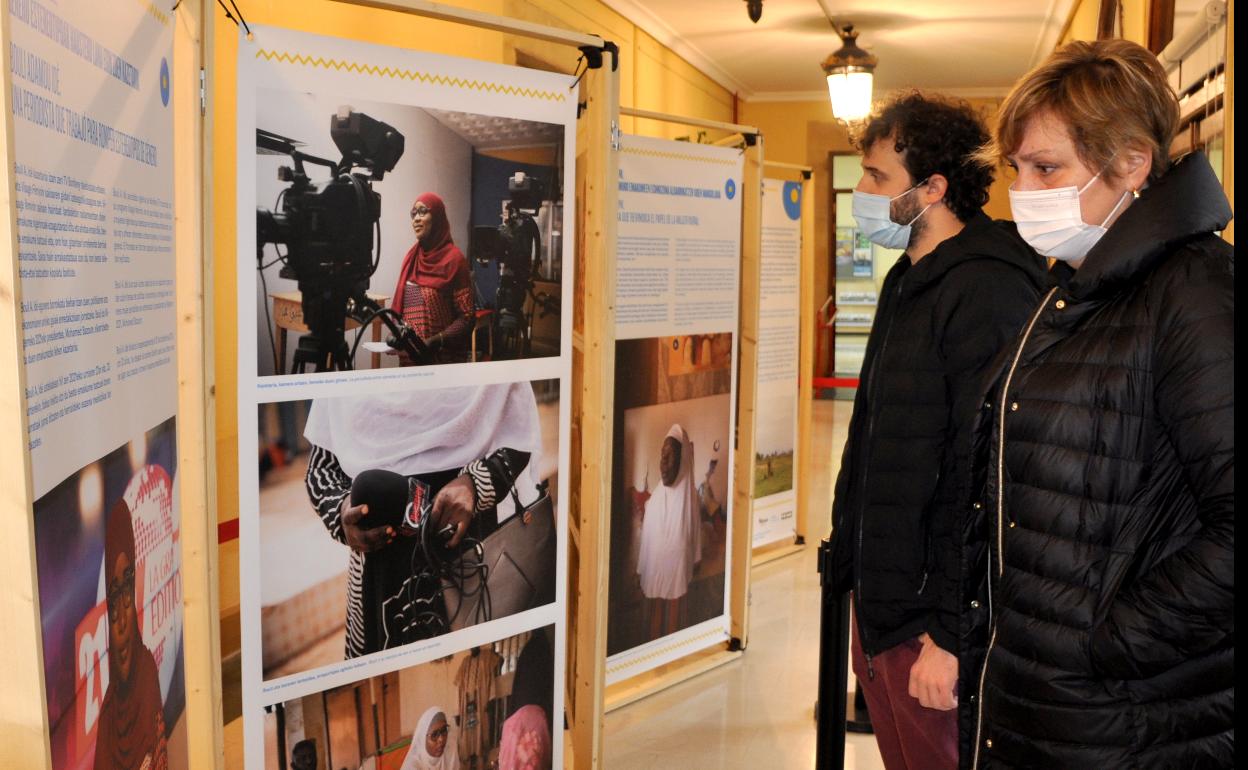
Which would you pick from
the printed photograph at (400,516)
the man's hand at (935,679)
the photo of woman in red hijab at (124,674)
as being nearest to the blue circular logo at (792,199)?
the printed photograph at (400,516)

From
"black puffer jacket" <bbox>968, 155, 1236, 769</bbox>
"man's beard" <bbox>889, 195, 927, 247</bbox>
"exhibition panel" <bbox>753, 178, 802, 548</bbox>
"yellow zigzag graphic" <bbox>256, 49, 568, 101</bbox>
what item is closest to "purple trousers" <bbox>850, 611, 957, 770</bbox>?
"black puffer jacket" <bbox>968, 155, 1236, 769</bbox>

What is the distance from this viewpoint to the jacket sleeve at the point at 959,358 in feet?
6.25

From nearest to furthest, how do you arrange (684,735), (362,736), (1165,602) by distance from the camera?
(1165,602) → (362,736) → (684,735)

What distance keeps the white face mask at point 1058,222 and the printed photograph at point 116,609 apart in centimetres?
131

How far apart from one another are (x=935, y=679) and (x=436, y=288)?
1270 millimetres

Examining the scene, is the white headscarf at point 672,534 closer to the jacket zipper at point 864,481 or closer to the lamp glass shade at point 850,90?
the jacket zipper at point 864,481

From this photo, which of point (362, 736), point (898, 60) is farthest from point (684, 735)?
point (898, 60)

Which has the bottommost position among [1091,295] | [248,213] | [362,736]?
[362,736]

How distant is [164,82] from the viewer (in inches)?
70.4

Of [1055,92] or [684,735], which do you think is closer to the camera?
[1055,92]

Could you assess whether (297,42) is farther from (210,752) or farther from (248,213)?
(210,752)

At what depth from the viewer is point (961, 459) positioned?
193 centimetres

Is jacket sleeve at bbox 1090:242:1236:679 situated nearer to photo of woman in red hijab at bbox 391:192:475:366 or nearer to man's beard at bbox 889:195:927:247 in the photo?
man's beard at bbox 889:195:927:247

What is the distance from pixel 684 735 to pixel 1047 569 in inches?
98.5
